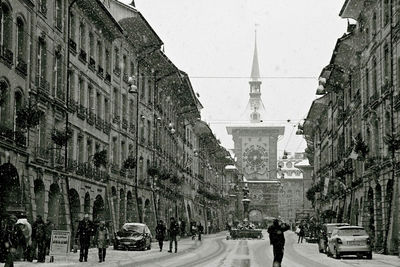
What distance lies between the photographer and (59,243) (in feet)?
90.1

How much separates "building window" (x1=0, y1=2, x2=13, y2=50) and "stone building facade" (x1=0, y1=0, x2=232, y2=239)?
38 mm

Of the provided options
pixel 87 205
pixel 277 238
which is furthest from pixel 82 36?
pixel 277 238

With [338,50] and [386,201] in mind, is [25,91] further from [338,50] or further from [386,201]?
[338,50]

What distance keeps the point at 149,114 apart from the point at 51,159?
25882mm

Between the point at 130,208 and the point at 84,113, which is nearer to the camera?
the point at 84,113

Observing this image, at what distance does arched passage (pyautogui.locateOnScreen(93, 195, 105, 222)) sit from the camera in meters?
46.2

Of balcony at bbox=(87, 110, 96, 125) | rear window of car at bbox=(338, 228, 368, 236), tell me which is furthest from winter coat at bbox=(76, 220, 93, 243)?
balcony at bbox=(87, 110, 96, 125)

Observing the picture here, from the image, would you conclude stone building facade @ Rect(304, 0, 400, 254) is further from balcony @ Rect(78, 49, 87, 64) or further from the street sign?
the street sign

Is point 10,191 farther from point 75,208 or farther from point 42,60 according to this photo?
point 75,208

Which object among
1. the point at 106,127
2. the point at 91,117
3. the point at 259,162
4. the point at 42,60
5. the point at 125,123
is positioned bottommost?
the point at 106,127

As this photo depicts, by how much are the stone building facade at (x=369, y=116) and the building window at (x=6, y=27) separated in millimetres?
17045

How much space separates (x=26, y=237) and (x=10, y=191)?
727cm

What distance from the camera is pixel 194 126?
3706 inches

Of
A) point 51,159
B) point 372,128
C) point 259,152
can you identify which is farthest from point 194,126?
point 259,152
